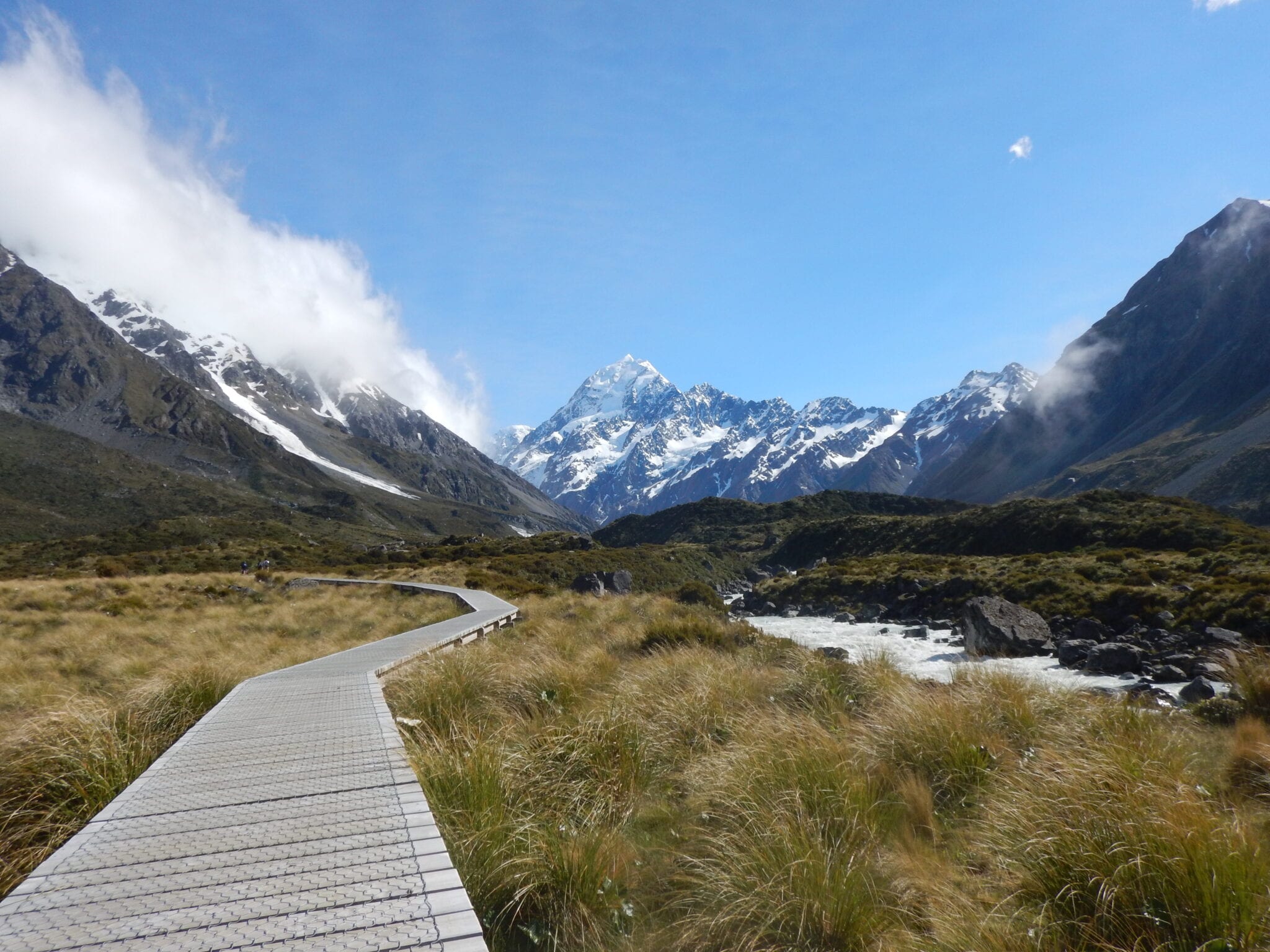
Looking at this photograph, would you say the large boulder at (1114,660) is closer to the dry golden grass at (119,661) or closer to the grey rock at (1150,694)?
the grey rock at (1150,694)

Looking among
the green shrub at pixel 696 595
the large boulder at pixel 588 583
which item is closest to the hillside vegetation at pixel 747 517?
the large boulder at pixel 588 583

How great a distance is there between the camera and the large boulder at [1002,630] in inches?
752

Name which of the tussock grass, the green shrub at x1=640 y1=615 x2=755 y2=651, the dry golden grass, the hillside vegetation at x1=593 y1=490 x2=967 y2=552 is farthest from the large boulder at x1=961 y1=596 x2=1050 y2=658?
the hillside vegetation at x1=593 y1=490 x2=967 y2=552

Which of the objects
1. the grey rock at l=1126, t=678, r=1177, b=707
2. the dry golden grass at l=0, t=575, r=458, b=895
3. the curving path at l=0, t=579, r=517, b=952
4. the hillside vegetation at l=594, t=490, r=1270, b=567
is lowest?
the hillside vegetation at l=594, t=490, r=1270, b=567

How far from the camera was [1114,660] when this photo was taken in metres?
16.0

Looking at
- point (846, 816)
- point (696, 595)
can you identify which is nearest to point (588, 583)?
point (696, 595)

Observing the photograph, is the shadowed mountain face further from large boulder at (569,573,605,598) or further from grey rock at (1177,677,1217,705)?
grey rock at (1177,677,1217,705)

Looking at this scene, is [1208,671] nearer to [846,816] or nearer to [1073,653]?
[1073,653]

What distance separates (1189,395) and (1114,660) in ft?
589

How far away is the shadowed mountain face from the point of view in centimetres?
10425

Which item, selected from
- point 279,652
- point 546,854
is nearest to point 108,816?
point 546,854

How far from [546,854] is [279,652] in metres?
10.2

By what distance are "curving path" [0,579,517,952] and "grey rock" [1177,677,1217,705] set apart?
12.1m

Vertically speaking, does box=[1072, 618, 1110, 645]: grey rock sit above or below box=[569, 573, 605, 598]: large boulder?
below
